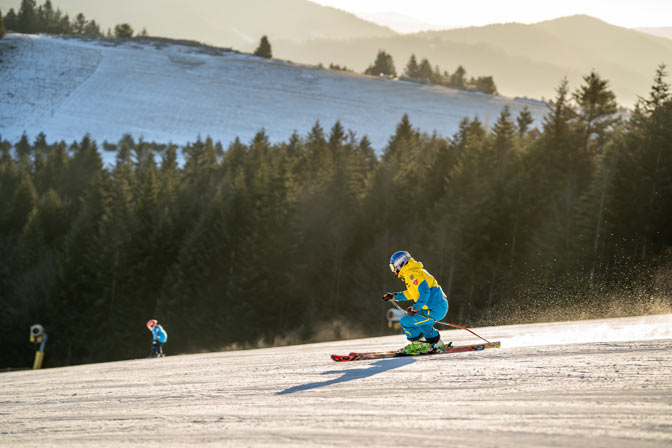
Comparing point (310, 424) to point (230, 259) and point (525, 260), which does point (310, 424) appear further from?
point (230, 259)

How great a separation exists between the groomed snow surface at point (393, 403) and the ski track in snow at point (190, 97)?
88.1 m

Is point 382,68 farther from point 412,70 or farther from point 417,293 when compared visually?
point 417,293

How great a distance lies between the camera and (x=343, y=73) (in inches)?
5202

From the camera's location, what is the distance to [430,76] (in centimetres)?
14700

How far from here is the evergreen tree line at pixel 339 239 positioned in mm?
30469

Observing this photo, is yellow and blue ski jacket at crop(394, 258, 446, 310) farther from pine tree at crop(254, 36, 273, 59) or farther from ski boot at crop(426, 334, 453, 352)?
pine tree at crop(254, 36, 273, 59)

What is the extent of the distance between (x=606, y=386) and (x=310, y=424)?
3670 millimetres

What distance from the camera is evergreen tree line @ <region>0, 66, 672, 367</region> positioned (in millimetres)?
30469

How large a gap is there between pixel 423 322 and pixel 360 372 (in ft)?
4.87

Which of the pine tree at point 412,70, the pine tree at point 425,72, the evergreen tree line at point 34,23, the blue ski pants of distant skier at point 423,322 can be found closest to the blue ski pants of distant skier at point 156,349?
the blue ski pants of distant skier at point 423,322

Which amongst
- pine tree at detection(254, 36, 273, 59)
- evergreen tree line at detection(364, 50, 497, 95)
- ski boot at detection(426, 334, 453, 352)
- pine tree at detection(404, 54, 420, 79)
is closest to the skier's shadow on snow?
ski boot at detection(426, 334, 453, 352)

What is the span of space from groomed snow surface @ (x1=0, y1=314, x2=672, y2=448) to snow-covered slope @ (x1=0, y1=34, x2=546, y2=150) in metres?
88.9

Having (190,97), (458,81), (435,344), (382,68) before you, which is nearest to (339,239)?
(435,344)

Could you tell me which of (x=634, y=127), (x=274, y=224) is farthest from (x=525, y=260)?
(x=274, y=224)
